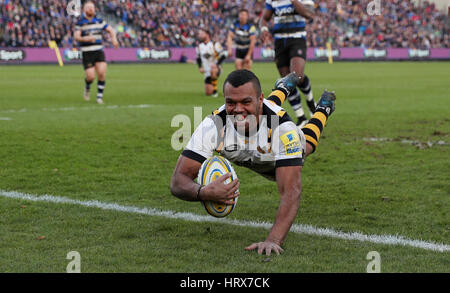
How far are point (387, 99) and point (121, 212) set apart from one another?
11801 mm

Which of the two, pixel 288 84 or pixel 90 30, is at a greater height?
pixel 288 84

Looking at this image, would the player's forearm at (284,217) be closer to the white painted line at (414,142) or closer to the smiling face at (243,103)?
the smiling face at (243,103)

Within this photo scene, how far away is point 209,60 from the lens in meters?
18.7

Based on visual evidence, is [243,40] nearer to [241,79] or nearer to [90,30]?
[90,30]

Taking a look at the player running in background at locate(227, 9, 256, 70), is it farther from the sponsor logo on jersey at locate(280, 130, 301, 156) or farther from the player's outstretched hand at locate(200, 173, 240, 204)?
the player's outstretched hand at locate(200, 173, 240, 204)

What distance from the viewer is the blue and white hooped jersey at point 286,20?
396 inches

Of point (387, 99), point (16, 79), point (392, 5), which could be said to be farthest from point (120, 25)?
point (387, 99)

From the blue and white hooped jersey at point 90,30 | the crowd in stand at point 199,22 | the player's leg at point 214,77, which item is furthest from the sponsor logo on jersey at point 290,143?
the crowd in stand at point 199,22

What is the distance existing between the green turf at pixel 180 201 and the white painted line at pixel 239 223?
0.11 metres

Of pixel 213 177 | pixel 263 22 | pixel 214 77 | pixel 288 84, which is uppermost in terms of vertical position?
pixel 288 84

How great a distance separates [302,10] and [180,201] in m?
5.20

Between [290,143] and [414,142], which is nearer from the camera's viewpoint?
[290,143]

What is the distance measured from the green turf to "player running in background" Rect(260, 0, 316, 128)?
0.69m

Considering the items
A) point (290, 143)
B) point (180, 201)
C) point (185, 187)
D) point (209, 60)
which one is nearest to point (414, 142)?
point (180, 201)
